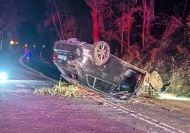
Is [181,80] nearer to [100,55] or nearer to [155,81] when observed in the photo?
[155,81]

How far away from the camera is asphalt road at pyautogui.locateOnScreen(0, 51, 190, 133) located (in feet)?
29.8

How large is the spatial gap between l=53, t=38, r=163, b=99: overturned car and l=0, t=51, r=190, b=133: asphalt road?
31.6 inches

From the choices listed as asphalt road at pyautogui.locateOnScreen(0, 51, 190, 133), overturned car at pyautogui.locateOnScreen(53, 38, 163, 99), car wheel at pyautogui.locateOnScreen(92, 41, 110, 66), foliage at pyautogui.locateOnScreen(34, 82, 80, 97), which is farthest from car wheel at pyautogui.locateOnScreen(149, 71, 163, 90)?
foliage at pyautogui.locateOnScreen(34, 82, 80, 97)

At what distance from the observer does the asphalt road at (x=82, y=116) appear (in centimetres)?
909

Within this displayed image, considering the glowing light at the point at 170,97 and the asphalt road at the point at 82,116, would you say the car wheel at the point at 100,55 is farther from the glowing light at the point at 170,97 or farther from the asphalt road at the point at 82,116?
the glowing light at the point at 170,97

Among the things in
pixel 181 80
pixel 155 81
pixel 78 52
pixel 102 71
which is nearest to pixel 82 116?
pixel 78 52

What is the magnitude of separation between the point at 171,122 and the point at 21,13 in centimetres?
7005

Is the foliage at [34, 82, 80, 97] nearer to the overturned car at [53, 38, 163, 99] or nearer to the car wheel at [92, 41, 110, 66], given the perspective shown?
the overturned car at [53, 38, 163, 99]

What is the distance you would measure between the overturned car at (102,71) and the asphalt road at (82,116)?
0.80m

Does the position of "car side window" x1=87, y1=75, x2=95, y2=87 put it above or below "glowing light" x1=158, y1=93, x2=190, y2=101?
above

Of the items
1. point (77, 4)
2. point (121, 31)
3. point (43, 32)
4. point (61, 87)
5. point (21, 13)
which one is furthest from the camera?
point (21, 13)

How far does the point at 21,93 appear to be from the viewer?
14875 millimetres

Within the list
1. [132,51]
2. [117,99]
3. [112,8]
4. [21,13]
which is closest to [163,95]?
[117,99]

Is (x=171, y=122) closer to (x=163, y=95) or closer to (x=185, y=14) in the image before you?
(x=163, y=95)
